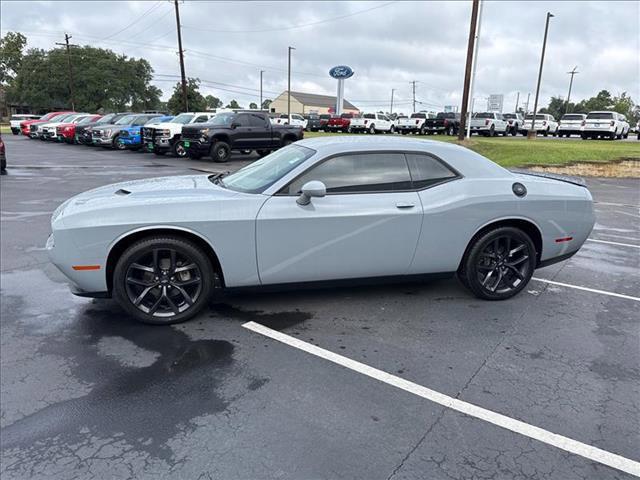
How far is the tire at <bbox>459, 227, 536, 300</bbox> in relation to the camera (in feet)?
14.4

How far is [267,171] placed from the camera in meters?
4.31

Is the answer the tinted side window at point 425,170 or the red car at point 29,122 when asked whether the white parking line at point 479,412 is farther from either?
the red car at point 29,122

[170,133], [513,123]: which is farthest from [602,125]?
[170,133]

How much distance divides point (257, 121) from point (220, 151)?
2049mm

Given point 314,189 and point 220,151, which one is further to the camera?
point 220,151

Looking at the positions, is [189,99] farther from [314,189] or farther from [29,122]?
[314,189]

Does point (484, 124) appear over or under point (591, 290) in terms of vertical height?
over

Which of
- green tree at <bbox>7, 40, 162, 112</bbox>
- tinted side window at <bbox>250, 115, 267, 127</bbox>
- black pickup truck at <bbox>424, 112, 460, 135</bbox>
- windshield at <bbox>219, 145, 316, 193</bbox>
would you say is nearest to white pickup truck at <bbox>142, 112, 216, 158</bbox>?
tinted side window at <bbox>250, 115, 267, 127</bbox>

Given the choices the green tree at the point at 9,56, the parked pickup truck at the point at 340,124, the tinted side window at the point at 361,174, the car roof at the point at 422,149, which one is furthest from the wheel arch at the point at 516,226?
the green tree at the point at 9,56

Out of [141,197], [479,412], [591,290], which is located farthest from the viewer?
[591,290]

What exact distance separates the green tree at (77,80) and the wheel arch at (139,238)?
84.3 m

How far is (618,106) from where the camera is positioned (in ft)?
321

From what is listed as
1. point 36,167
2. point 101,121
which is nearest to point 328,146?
point 36,167

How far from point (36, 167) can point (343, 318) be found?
15.7 meters
